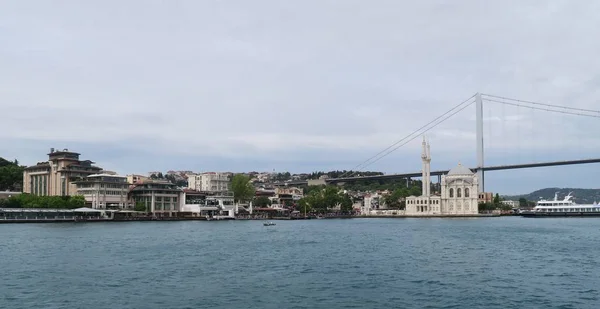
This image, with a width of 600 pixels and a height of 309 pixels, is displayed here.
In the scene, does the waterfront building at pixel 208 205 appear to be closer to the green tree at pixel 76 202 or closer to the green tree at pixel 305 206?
the green tree at pixel 305 206

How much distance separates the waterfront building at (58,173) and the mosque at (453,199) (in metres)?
53.9

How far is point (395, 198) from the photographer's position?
388 ft

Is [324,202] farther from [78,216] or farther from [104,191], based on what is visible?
[78,216]

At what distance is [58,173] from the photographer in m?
80.3

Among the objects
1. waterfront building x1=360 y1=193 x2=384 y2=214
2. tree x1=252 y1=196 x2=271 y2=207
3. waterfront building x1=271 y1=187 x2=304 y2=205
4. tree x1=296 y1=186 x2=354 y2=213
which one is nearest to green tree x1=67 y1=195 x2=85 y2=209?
tree x1=252 y1=196 x2=271 y2=207

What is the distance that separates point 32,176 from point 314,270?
7266 cm

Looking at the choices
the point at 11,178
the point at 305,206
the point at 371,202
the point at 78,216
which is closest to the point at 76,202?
the point at 78,216

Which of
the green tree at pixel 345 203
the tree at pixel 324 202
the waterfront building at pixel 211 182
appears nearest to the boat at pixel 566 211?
the green tree at pixel 345 203

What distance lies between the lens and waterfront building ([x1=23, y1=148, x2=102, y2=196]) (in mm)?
79750

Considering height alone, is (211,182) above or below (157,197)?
above

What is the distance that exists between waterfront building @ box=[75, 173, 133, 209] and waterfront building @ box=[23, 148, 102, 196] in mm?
3418

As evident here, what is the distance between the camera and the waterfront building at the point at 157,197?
79.5m

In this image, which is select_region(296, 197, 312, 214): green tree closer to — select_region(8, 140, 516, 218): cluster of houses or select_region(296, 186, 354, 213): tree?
select_region(296, 186, 354, 213): tree

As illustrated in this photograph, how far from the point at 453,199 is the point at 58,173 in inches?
2528
